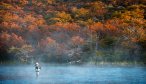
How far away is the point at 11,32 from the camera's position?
76000 mm

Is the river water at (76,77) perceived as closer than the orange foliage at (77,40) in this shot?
Yes

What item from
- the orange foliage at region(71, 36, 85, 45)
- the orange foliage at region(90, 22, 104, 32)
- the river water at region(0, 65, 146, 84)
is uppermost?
the river water at region(0, 65, 146, 84)

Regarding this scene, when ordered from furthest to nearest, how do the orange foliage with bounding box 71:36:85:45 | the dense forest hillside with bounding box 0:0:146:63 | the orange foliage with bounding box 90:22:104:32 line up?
the orange foliage with bounding box 90:22:104:32
the orange foliage with bounding box 71:36:85:45
the dense forest hillside with bounding box 0:0:146:63

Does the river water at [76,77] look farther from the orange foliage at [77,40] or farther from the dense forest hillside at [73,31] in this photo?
the orange foliage at [77,40]

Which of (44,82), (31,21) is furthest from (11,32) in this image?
(44,82)

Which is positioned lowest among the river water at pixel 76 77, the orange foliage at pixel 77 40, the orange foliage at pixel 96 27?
the orange foliage at pixel 77 40

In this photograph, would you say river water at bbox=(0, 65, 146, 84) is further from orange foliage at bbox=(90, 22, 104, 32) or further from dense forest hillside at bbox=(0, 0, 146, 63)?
orange foliage at bbox=(90, 22, 104, 32)

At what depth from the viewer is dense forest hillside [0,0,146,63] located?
220 ft

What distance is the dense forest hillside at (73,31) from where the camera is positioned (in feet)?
220

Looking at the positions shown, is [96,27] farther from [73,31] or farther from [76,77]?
[76,77]

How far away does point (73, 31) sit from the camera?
246 ft

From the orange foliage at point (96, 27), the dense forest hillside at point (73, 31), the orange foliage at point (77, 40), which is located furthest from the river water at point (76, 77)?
the orange foliage at point (96, 27)

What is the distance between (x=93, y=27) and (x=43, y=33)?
27.9 ft

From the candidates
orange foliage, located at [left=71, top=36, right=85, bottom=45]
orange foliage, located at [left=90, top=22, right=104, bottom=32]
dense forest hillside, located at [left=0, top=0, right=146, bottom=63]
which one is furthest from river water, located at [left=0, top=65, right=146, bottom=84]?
orange foliage, located at [left=90, top=22, right=104, bottom=32]
